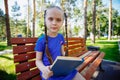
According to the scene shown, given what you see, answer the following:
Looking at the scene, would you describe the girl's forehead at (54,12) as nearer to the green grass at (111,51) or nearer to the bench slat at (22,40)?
the bench slat at (22,40)

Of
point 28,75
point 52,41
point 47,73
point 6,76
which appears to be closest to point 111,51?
point 6,76

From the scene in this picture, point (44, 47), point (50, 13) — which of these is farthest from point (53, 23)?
point (44, 47)

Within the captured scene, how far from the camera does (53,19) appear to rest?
2.74m

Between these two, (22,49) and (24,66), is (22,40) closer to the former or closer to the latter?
(22,49)

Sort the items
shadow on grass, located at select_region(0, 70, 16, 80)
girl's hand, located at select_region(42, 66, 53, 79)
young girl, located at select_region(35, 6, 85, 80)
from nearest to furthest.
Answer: girl's hand, located at select_region(42, 66, 53, 79) → young girl, located at select_region(35, 6, 85, 80) → shadow on grass, located at select_region(0, 70, 16, 80)

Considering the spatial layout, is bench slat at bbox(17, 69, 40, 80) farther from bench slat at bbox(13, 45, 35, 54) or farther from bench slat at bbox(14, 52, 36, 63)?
bench slat at bbox(13, 45, 35, 54)

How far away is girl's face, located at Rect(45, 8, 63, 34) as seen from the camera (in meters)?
2.73

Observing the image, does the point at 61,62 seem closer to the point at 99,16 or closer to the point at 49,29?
the point at 49,29

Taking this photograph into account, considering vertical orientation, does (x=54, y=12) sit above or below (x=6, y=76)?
above

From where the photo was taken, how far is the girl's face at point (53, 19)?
2.73m

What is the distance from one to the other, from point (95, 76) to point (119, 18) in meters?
77.4

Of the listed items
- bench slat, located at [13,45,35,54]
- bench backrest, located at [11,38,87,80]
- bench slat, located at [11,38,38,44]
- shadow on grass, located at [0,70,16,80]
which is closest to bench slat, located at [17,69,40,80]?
bench backrest, located at [11,38,87,80]

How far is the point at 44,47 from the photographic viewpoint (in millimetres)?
2789

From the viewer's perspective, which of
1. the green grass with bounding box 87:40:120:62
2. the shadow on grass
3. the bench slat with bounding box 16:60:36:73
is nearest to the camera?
the bench slat with bounding box 16:60:36:73
